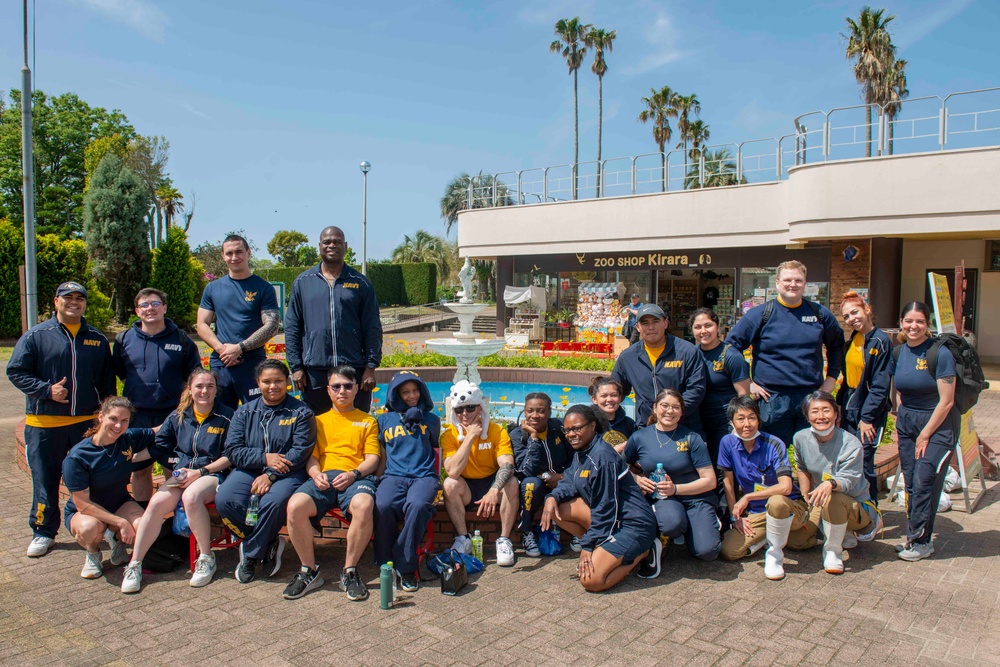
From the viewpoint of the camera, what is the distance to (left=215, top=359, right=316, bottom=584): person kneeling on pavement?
439 cm

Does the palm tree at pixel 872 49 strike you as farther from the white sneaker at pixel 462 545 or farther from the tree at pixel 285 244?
the tree at pixel 285 244

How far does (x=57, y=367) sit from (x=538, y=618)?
3732mm

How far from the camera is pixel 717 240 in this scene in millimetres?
19438

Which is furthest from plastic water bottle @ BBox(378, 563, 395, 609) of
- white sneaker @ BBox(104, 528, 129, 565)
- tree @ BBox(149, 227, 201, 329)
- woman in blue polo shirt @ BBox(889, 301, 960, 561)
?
tree @ BBox(149, 227, 201, 329)

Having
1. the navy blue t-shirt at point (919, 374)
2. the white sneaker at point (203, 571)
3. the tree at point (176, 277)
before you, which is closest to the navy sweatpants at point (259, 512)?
the white sneaker at point (203, 571)

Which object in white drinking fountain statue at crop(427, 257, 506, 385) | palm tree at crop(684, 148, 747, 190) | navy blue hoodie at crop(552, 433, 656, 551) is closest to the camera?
navy blue hoodie at crop(552, 433, 656, 551)

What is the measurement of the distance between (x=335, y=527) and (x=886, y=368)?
4.05 m

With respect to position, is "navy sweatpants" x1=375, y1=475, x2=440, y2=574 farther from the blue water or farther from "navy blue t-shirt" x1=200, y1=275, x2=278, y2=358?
the blue water

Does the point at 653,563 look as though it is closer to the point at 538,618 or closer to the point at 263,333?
the point at 538,618

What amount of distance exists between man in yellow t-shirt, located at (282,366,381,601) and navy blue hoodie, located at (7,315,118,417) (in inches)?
69.3

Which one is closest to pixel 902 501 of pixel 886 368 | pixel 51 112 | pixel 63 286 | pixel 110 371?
pixel 886 368

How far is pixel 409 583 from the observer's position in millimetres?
4273

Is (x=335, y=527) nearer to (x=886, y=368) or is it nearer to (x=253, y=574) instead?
(x=253, y=574)

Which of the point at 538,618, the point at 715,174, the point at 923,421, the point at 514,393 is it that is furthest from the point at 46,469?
the point at 715,174
